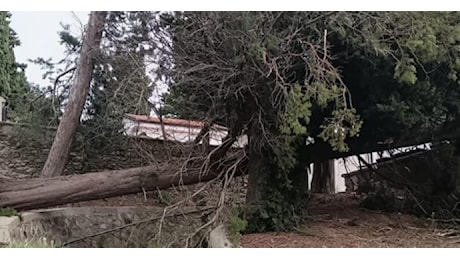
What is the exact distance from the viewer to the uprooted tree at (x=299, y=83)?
478 cm

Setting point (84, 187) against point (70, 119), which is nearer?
point (84, 187)

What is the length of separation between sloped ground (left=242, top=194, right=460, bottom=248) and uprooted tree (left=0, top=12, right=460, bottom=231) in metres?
0.36

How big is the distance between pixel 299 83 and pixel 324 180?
17.9ft

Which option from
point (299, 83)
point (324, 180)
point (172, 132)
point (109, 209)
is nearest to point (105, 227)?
point (109, 209)

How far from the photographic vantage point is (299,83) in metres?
5.30

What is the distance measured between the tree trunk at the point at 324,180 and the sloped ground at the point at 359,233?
286 centimetres

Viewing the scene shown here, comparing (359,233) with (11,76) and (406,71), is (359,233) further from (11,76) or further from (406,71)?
(11,76)

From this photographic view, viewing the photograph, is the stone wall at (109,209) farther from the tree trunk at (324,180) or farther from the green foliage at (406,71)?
A: the tree trunk at (324,180)

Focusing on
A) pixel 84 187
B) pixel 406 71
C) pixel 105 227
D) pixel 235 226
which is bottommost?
pixel 105 227

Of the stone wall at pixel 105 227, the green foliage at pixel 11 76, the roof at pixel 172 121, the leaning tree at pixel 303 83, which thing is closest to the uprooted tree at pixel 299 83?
the leaning tree at pixel 303 83

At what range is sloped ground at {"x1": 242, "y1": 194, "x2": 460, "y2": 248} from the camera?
5.24 m

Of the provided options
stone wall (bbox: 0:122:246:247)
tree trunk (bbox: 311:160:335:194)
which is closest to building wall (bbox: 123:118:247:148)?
stone wall (bbox: 0:122:246:247)

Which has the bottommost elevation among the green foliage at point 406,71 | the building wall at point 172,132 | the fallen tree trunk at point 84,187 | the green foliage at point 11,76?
the fallen tree trunk at point 84,187
